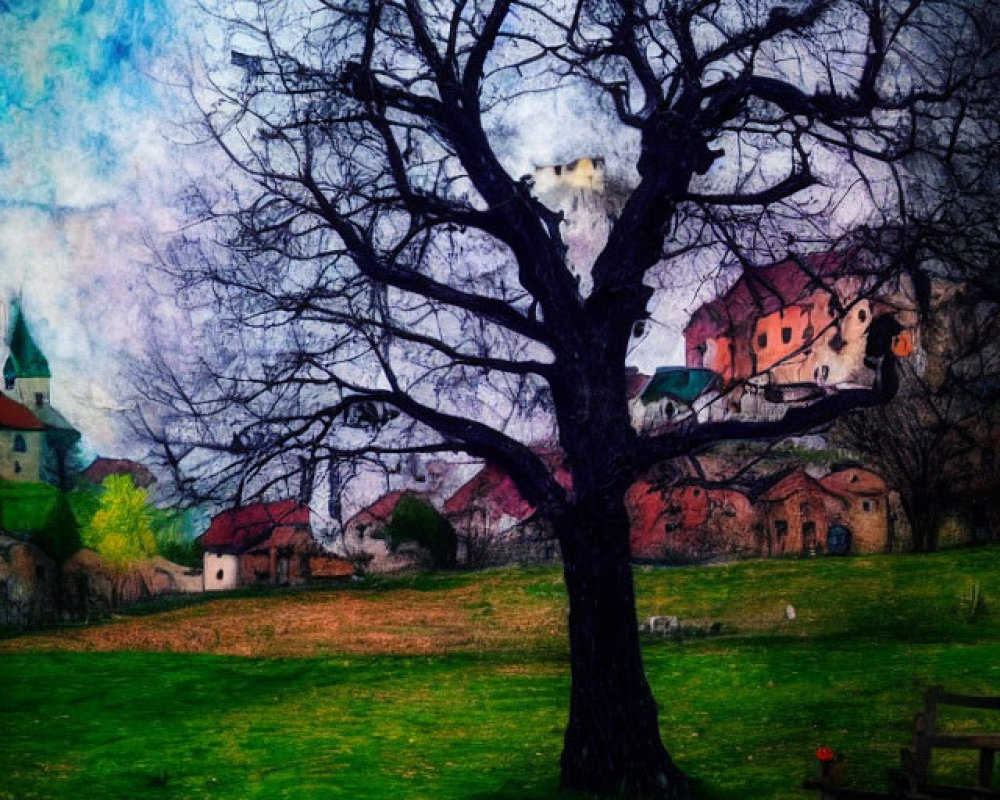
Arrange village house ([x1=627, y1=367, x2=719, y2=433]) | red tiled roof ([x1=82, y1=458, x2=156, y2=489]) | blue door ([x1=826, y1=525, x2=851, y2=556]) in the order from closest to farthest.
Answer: village house ([x1=627, y1=367, x2=719, y2=433]) → blue door ([x1=826, y1=525, x2=851, y2=556]) → red tiled roof ([x1=82, y1=458, x2=156, y2=489])

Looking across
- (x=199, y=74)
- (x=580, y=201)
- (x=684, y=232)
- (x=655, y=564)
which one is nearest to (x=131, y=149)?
(x=199, y=74)

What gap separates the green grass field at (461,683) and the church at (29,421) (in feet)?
2.82

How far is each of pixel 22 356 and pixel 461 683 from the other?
111 inches

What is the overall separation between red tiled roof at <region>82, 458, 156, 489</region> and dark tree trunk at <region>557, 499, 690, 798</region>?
2.35m

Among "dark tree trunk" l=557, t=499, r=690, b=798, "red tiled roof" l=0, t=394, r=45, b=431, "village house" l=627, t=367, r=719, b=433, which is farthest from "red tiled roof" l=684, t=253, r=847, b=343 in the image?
"red tiled roof" l=0, t=394, r=45, b=431

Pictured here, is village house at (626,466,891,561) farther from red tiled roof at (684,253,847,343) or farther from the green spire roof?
the green spire roof

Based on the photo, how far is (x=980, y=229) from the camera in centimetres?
682

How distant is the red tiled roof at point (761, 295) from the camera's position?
6.66 metres

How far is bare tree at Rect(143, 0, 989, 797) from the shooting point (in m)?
5.95

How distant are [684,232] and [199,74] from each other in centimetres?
260

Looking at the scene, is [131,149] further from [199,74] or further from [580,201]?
[580,201]

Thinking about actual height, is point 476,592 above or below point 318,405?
below

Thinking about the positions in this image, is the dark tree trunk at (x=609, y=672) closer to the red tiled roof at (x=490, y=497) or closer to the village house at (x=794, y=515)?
the red tiled roof at (x=490, y=497)

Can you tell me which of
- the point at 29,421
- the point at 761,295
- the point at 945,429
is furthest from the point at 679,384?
the point at 29,421
